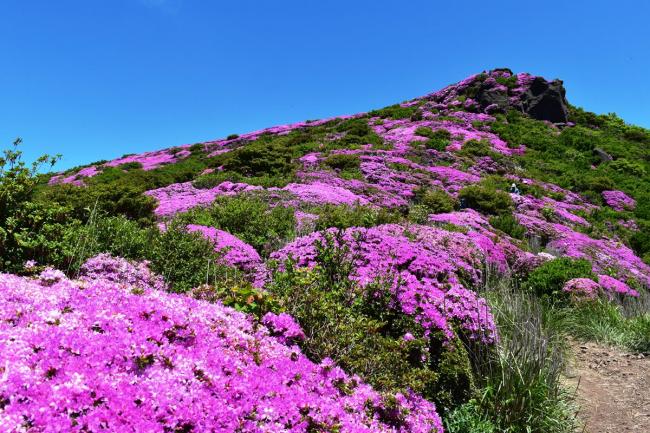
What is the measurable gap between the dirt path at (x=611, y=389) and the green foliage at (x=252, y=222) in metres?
6.40

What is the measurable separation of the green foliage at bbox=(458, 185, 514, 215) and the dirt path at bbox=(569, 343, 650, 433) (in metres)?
10.4

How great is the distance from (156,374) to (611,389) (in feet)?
23.3

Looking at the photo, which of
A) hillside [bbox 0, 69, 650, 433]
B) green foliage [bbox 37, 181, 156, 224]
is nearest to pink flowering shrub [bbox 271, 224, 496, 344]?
hillside [bbox 0, 69, 650, 433]

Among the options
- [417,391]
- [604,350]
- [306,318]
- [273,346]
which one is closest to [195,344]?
[273,346]

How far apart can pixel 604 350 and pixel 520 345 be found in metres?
3.97

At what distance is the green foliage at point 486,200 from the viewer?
18.1m

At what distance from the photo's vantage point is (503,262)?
1132 centimetres

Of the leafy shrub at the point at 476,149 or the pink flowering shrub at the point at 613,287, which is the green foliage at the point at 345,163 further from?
the pink flowering shrub at the point at 613,287

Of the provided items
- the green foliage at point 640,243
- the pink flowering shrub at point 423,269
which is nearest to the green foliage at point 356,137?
the green foliage at point 640,243

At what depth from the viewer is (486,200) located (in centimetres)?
1848

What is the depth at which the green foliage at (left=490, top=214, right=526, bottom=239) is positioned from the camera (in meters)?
15.8

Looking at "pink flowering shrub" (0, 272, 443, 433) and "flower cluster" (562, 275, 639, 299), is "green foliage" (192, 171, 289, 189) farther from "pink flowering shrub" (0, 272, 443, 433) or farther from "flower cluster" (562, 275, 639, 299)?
"pink flowering shrub" (0, 272, 443, 433)

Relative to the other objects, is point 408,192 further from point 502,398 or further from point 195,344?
point 195,344

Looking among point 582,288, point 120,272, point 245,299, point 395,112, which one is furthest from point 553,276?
point 395,112
